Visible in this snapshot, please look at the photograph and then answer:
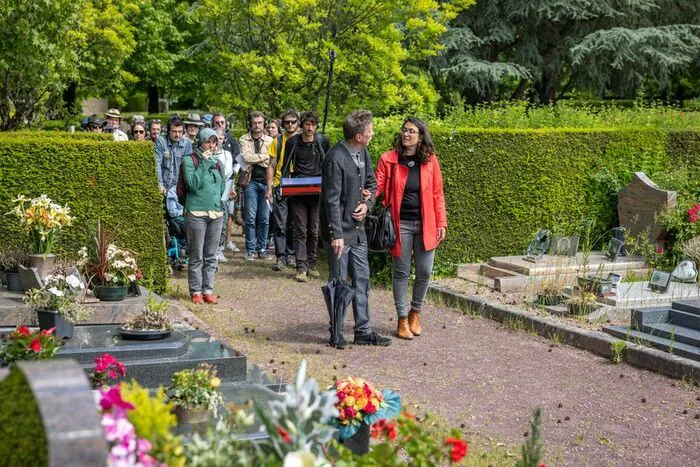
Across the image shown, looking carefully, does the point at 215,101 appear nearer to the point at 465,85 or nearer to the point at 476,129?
the point at 465,85

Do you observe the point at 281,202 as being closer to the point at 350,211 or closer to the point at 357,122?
the point at 350,211

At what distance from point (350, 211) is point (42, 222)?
9.51 ft

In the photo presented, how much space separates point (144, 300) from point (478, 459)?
4.03m

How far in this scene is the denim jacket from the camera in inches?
501

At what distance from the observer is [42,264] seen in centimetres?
920

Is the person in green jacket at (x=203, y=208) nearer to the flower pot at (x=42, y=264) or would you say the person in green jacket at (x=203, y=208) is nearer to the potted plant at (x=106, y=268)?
the potted plant at (x=106, y=268)

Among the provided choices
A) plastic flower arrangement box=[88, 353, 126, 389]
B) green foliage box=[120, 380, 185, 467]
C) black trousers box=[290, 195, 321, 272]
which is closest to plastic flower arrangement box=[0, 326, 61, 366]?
plastic flower arrangement box=[88, 353, 126, 389]

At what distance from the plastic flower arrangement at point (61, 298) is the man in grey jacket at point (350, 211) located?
85.5 inches

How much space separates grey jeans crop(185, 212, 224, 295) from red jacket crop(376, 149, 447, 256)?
2.10 meters

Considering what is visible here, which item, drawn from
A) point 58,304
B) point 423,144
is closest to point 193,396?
point 58,304

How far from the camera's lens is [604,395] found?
791cm

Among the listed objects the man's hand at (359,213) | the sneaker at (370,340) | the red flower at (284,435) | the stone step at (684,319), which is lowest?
the sneaker at (370,340)

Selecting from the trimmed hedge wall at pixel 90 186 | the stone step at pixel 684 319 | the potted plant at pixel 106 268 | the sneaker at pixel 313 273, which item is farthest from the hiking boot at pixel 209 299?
the stone step at pixel 684 319

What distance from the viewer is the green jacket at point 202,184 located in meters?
10.3
